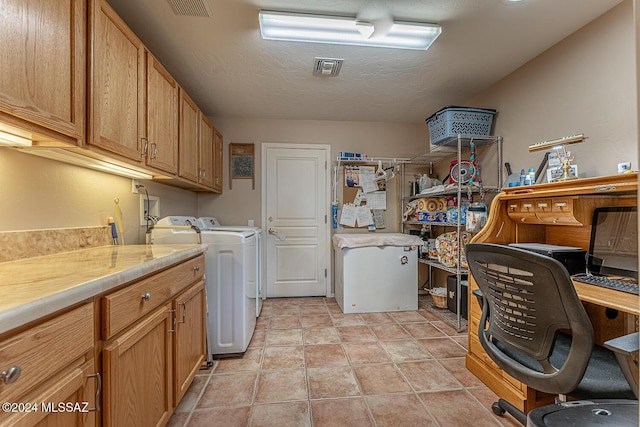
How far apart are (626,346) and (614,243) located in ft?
3.13

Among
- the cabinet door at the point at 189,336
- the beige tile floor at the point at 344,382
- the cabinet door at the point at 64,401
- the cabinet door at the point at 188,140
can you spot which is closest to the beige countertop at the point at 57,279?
the cabinet door at the point at 64,401

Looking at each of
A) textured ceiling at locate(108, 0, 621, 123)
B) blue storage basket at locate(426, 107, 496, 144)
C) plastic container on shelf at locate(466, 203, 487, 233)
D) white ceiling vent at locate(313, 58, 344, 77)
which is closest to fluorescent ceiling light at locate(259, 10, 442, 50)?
textured ceiling at locate(108, 0, 621, 123)

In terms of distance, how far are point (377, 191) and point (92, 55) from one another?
9.97 ft

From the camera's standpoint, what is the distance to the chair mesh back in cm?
94

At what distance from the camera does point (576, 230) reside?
1.69 meters

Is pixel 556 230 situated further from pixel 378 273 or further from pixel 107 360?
pixel 107 360

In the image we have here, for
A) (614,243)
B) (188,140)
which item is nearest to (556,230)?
(614,243)

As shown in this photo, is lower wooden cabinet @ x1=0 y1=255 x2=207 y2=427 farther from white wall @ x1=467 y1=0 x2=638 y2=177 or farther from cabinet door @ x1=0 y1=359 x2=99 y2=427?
white wall @ x1=467 y1=0 x2=638 y2=177

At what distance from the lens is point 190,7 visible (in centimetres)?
162

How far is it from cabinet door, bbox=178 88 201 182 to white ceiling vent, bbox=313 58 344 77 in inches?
42.5

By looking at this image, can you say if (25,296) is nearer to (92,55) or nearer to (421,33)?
(92,55)

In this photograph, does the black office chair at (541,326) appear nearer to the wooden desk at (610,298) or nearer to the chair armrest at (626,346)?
the chair armrest at (626,346)

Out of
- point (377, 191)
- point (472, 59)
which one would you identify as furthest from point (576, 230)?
point (377, 191)

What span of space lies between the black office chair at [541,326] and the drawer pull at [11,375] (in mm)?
1401
